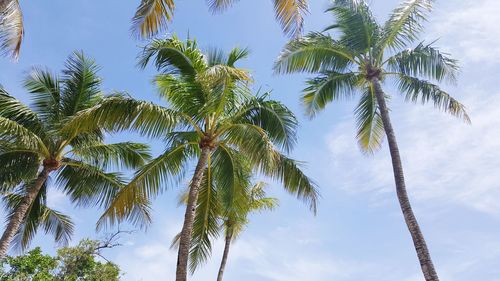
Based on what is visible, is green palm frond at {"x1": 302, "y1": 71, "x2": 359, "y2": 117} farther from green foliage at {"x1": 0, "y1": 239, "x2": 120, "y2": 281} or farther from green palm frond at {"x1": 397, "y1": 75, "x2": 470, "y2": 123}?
green foliage at {"x1": 0, "y1": 239, "x2": 120, "y2": 281}

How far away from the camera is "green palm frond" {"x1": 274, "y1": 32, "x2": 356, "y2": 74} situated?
13750 mm

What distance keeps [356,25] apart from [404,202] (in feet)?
18.1

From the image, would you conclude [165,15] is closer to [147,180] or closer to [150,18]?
[150,18]

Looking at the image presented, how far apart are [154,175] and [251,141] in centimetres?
266

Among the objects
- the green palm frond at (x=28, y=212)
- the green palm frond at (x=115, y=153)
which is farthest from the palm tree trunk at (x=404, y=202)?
the green palm frond at (x=28, y=212)

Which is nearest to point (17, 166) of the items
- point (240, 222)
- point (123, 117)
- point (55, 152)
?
point (55, 152)

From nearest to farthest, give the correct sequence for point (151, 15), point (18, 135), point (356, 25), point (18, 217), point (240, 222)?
point (151, 15), point (18, 135), point (18, 217), point (356, 25), point (240, 222)

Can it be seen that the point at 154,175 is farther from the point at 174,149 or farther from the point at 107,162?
the point at 107,162

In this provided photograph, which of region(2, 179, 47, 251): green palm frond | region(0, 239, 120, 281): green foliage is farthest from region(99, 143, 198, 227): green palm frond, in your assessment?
region(0, 239, 120, 281): green foliage

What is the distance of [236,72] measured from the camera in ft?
35.2

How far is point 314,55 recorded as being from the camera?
14078 millimetres

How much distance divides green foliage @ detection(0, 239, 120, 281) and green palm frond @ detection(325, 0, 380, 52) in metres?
15.6

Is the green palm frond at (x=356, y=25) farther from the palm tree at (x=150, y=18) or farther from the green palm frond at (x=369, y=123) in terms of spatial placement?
the palm tree at (x=150, y=18)

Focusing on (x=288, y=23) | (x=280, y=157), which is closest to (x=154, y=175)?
(x=280, y=157)
